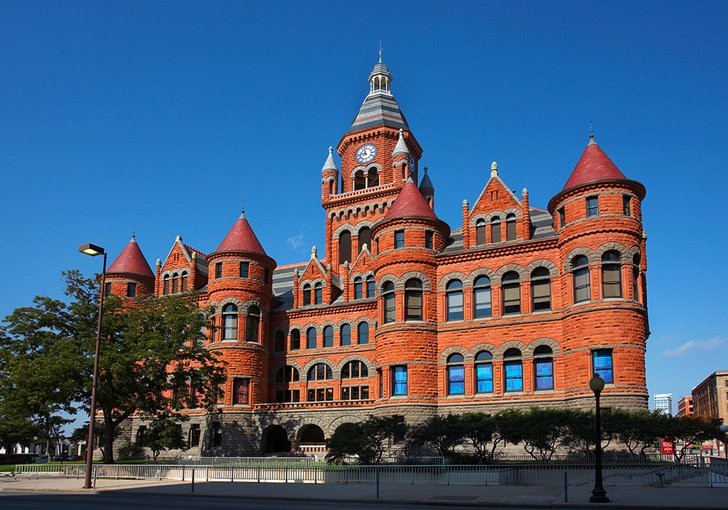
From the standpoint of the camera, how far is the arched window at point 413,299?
144 feet

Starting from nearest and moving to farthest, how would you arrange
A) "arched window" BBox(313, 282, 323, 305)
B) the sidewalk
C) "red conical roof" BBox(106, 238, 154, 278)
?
the sidewalk < "arched window" BBox(313, 282, 323, 305) < "red conical roof" BBox(106, 238, 154, 278)

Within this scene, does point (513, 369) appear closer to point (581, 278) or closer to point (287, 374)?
point (581, 278)

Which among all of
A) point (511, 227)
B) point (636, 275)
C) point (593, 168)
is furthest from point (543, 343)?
point (593, 168)

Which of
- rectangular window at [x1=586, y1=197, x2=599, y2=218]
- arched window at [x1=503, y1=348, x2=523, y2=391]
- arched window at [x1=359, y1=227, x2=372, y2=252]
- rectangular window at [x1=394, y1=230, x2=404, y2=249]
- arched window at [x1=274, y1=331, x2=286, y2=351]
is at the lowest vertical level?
arched window at [x1=503, y1=348, x2=523, y2=391]

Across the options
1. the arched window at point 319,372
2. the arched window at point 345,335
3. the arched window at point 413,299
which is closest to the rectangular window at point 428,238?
the arched window at point 413,299

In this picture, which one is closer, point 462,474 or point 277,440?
point 462,474

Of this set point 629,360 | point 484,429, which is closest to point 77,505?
point 484,429

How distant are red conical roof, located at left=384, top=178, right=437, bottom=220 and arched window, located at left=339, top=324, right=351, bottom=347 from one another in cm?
956

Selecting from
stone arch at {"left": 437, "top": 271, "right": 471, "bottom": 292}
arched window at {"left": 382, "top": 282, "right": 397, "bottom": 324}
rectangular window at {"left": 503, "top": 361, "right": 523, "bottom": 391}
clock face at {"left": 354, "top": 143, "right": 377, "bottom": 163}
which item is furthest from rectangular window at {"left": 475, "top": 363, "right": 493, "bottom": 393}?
clock face at {"left": 354, "top": 143, "right": 377, "bottom": 163}

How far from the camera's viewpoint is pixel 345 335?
5119cm

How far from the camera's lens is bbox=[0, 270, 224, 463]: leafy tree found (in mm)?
37469

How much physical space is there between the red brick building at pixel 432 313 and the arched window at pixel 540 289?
7 cm

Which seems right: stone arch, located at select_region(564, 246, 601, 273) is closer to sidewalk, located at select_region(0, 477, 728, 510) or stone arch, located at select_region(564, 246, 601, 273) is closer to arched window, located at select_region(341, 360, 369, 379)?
sidewalk, located at select_region(0, 477, 728, 510)

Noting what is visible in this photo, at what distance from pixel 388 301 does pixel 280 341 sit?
41.1ft
